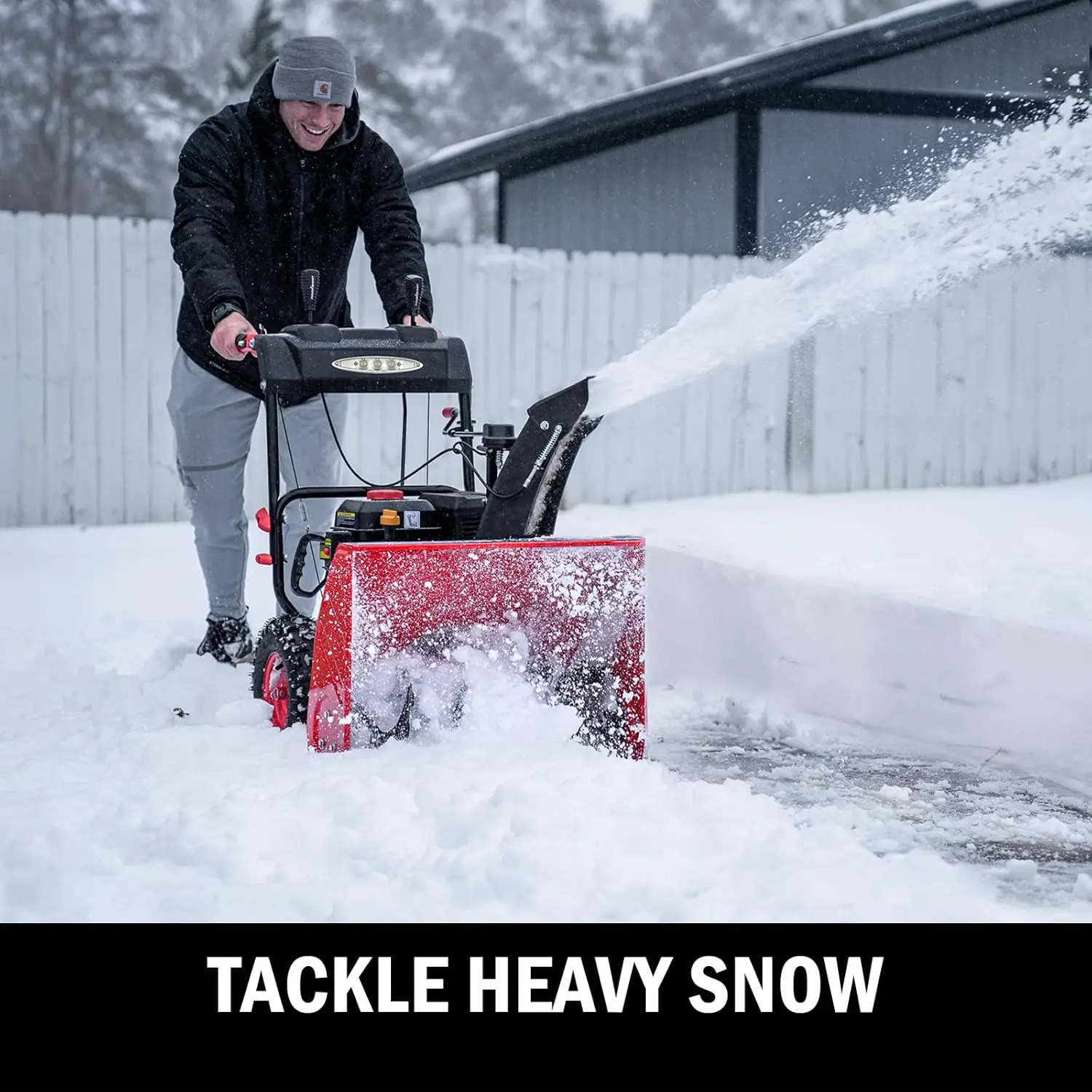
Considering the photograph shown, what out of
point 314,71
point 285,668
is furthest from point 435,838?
point 314,71

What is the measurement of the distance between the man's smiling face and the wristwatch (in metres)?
0.59

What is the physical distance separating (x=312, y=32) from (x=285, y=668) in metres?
26.4

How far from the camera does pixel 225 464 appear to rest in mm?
4203

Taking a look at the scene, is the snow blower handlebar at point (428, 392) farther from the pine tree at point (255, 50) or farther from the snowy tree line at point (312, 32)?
the pine tree at point (255, 50)

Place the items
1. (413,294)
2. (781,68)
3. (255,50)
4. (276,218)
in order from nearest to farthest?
(413,294), (276,218), (781,68), (255,50)

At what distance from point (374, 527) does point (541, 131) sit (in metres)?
8.39

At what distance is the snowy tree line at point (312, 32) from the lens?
2347cm

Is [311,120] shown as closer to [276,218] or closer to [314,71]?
[314,71]

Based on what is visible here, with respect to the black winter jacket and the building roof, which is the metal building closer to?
the building roof

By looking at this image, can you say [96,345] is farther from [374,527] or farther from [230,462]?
[374,527]

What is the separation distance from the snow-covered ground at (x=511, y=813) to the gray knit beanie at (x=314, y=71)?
1595 mm

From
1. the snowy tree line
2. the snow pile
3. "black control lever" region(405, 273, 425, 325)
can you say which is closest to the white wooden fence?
"black control lever" region(405, 273, 425, 325)

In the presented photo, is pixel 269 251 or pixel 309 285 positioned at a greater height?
pixel 269 251

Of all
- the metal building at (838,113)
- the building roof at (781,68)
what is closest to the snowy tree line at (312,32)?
the metal building at (838,113)
